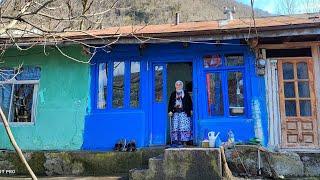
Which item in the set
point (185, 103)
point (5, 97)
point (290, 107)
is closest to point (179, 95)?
point (185, 103)

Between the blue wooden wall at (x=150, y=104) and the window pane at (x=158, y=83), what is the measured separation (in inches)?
7.0

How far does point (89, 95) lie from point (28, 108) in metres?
1.90

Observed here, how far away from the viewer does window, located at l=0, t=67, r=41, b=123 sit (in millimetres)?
10477

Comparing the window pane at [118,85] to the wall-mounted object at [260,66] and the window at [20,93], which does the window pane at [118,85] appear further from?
the wall-mounted object at [260,66]

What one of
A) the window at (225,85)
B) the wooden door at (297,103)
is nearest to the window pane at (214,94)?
the window at (225,85)

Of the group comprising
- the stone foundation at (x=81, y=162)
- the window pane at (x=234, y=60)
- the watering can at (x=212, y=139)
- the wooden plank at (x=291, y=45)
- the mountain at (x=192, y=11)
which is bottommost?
the stone foundation at (x=81, y=162)

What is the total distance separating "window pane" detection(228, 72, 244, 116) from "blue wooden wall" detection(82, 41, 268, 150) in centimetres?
16

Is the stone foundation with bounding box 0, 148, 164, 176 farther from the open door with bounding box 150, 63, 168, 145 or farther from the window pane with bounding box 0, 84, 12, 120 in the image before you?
the window pane with bounding box 0, 84, 12, 120

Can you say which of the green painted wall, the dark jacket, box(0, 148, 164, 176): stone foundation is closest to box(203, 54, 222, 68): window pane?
the dark jacket

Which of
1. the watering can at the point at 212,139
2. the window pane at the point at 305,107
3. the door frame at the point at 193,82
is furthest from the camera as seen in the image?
the door frame at the point at 193,82

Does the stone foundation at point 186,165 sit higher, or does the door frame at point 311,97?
the door frame at point 311,97

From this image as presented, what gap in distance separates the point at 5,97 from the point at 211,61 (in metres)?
5.98

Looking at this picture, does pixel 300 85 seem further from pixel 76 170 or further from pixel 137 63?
pixel 76 170

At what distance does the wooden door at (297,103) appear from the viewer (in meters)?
8.85
